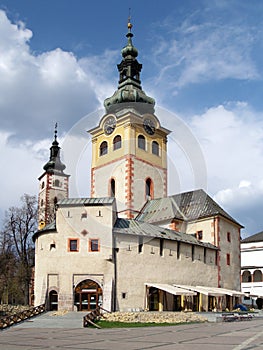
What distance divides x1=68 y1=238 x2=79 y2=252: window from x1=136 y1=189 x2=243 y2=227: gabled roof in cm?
1591

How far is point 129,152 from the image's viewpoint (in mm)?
58719

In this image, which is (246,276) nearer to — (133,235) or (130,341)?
(133,235)

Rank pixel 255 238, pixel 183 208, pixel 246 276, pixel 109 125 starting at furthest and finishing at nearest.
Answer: pixel 255 238, pixel 246 276, pixel 109 125, pixel 183 208

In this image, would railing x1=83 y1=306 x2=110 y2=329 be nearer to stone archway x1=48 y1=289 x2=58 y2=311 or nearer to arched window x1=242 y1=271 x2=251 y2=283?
stone archway x1=48 y1=289 x2=58 y2=311

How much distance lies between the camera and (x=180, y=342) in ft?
66.0

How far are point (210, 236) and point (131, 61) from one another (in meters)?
28.4

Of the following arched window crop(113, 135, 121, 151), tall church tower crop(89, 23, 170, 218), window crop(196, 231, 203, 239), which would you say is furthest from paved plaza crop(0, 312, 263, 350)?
arched window crop(113, 135, 121, 151)

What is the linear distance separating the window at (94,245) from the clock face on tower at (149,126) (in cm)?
2529

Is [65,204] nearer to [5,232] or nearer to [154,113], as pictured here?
[5,232]

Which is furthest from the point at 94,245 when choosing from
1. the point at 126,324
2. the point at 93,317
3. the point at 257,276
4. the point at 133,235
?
the point at 257,276

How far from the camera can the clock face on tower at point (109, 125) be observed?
6203cm

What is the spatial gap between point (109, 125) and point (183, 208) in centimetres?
1472

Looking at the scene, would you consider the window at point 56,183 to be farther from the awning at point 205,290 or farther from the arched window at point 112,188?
the awning at point 205,290

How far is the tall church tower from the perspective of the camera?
58.1 m
